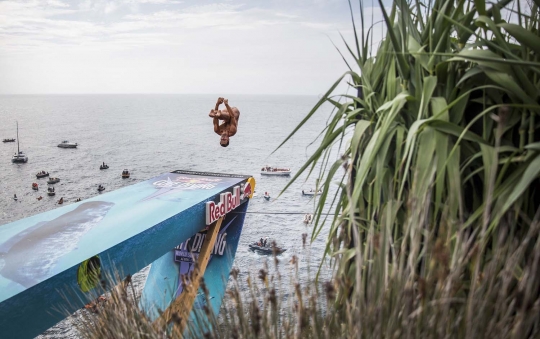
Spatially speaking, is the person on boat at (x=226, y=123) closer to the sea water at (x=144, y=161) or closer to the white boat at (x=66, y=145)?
the sea water at (x=144, y=161)

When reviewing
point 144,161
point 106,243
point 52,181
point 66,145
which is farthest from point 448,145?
point 66,145

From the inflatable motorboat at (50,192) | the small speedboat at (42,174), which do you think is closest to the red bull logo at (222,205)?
the inflatable motorboat at (50,192)

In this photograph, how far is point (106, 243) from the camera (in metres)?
3.44

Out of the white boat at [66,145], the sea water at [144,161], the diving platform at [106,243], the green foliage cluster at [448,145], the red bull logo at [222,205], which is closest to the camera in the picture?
the green foliage cluster at [448,145]

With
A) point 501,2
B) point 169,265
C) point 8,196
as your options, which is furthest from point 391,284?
point 8,196

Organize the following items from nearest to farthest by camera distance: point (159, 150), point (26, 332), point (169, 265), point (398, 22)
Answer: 1. point (398, 22)
2. point (26, 332)
3. point (169, 265)
4. point (159, 150)

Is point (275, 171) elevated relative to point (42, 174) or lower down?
elevated

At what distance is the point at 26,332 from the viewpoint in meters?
2.69

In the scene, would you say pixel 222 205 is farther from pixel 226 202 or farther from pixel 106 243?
pixel 106 243

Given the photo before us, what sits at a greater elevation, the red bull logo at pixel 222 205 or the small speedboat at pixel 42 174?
the red bull logo at pixel 222 205

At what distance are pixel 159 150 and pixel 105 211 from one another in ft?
120

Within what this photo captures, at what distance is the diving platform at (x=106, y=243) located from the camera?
259 centimetres

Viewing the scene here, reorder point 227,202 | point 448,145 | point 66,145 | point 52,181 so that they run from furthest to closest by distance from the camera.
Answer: point 66,145 → point 52,181 → point 227,202 → point 448,145

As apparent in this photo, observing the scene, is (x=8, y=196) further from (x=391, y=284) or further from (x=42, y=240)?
(x=391, y=284)
